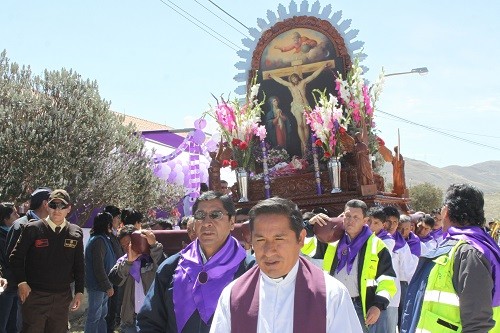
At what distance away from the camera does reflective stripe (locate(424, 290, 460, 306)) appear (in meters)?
3.78

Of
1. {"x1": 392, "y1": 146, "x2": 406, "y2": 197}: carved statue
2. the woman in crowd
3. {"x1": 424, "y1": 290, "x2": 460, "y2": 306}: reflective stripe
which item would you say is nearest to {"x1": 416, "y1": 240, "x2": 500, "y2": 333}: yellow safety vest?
{"x1": 424, "y1": 290, "x2": 460, "y2": 306}: reflective stripe

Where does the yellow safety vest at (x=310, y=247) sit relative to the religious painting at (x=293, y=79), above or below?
below

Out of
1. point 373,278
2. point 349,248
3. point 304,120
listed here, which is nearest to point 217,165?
point 304,120

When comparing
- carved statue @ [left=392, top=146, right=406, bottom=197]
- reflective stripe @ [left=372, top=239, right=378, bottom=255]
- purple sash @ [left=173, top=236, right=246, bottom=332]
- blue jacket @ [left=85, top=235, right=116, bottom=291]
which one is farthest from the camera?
carved statue @ [left=392, top=146, right=406, bottom=197]

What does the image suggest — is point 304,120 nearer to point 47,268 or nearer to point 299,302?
point 47,268

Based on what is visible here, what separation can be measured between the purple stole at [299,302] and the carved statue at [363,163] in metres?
7.44

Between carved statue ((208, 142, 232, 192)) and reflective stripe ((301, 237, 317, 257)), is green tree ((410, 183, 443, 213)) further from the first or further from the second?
reflective stripe ((301, 237, 317, 257))

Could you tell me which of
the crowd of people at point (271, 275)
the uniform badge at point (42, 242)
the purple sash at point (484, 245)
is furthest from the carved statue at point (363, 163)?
the purple sash at point (484, 245)

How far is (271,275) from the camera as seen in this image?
2912 millimetres

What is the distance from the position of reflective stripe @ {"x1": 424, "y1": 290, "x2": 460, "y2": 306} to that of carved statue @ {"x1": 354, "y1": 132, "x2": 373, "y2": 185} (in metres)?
6.42

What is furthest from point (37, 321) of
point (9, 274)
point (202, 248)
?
point (202, 248)

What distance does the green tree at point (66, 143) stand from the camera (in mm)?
11953

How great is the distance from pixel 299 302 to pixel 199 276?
3.25 ft

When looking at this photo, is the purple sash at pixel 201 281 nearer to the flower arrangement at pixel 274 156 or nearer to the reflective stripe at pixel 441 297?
the reflective stripe at pixel 441 297
